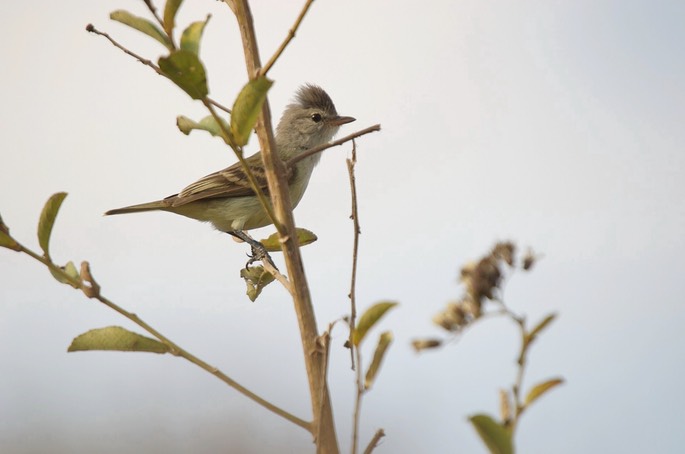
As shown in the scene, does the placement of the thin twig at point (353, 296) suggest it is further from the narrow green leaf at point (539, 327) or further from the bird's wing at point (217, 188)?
the bird's wing at point (217, 188)

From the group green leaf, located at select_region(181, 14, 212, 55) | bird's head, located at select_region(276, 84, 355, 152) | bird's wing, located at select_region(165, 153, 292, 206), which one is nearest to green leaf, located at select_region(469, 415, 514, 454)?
green leaf, located at select_region(181, 14, 212, 55)

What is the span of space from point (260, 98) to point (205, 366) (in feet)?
1.44

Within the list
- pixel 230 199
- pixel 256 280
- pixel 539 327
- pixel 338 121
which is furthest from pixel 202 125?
pixel 338 121

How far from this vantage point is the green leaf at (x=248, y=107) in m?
1.26

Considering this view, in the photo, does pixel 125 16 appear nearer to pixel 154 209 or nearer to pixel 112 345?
pixel 112 345

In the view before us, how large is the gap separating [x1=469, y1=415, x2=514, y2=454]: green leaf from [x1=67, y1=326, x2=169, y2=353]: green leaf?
0.68 m

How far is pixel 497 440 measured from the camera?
83cm

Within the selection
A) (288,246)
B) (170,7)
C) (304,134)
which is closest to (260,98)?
(288,246)

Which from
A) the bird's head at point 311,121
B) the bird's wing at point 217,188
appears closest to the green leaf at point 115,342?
the bird's wing at point 217,188

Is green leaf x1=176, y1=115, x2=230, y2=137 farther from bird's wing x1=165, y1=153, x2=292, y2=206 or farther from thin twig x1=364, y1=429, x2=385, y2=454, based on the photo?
bird's wing x1=165, y1=153, x2=292, y2=206

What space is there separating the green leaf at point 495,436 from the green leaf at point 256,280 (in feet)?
4.56

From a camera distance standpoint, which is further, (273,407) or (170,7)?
(170,7)

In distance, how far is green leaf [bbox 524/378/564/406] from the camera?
0.96 meters

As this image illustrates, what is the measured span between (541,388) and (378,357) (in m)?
0.33
